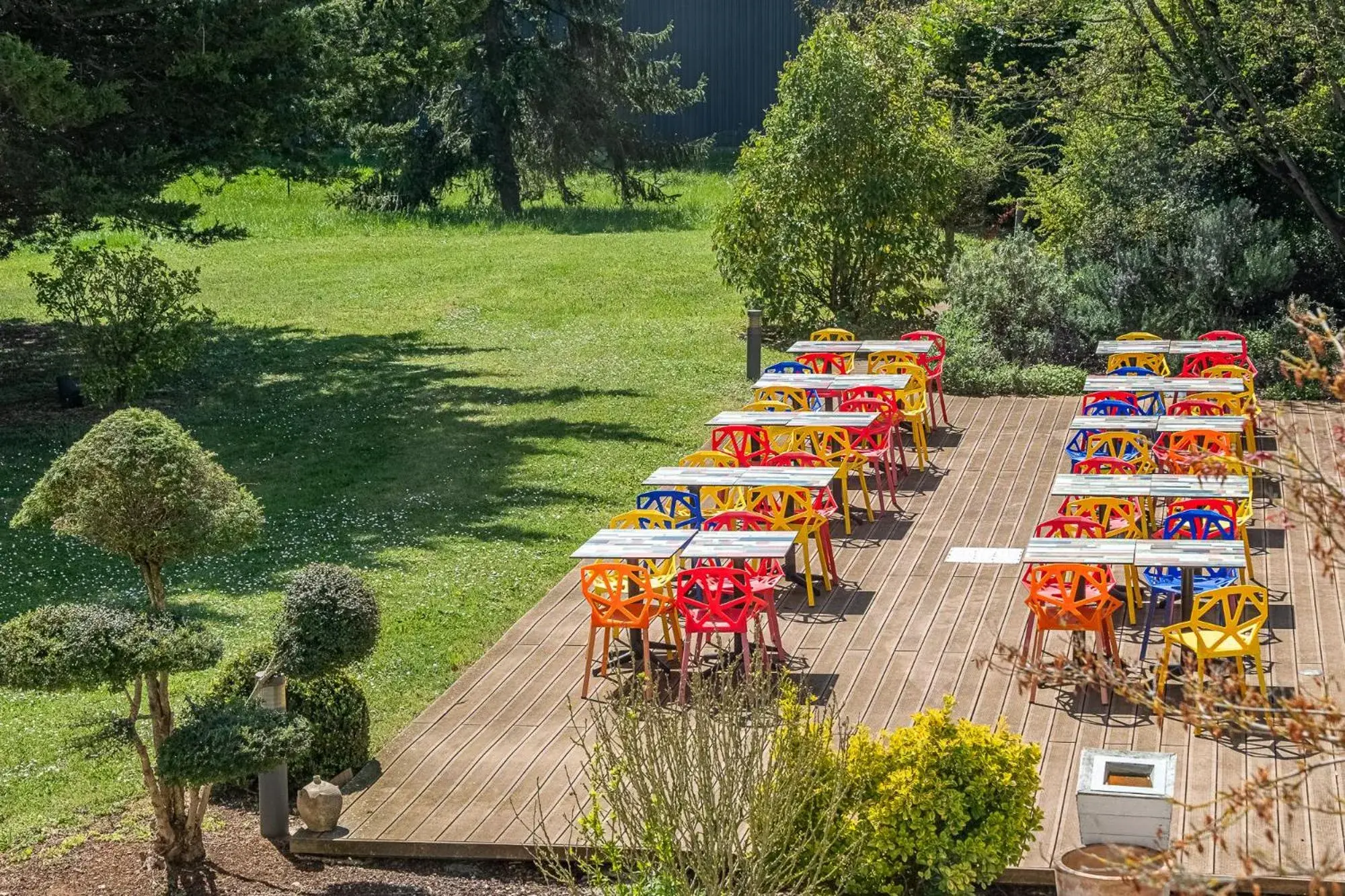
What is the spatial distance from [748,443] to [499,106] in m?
21.5

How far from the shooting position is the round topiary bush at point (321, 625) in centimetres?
727

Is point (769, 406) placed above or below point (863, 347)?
below

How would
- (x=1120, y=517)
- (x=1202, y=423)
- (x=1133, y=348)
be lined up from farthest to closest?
1. (x=1133, y=348)
2. (x=1202, y=423)
3. (x=1120, y=517)

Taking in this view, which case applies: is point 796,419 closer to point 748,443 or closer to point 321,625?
point 748,443

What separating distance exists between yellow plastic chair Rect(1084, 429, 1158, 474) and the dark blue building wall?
2988 cm

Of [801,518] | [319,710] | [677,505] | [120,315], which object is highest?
[120,315]

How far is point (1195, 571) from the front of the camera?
958 centimetres

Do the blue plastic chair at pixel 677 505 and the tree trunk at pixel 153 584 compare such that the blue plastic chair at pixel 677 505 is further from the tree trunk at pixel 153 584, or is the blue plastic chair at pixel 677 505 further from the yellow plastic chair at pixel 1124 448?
the tree trunk at pixel 153 584

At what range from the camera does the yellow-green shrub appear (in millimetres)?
6273

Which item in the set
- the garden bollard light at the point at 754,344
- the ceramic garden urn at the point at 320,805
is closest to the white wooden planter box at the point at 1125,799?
the ceramic garden urn at the point at 320,805

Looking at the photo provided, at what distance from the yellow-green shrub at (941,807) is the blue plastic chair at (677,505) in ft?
13.0

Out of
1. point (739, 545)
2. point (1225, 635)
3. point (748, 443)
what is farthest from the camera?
point (748, 443)

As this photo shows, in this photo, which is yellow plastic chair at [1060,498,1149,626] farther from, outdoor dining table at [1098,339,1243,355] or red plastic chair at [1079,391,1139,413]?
outdoor dining table at [1098,339,1243,355]

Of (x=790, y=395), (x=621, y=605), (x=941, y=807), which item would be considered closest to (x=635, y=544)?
(x=621, y=605)
